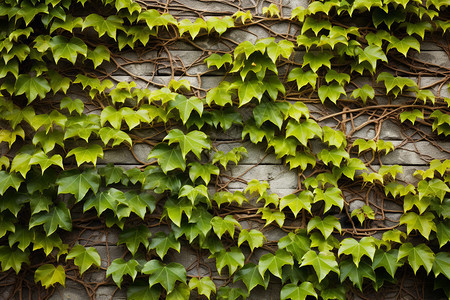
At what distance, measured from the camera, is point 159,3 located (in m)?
2.55

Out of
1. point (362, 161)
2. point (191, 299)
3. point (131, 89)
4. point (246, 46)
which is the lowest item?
point (191, 299)

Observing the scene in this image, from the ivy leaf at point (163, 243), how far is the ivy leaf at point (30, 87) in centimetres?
108

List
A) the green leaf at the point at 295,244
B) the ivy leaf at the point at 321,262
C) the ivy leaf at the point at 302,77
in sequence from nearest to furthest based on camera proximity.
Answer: the ivy leaf at the point at 321,262
the green leaf at the point at 295,244
the ivy leaf at the point at 302,77

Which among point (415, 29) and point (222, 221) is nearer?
point (222, 221)

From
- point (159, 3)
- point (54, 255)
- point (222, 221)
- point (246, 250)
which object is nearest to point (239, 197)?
point (222, 221)

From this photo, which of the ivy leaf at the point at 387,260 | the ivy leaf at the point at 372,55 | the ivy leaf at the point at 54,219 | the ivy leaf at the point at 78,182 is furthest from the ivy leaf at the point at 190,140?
the ivy leaf at the point at 387,260

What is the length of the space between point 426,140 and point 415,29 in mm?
690

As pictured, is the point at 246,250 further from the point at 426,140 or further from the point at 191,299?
the point at 426,140

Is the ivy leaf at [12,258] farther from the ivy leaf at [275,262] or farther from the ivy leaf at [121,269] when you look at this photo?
the ivy leaf at [275,262]

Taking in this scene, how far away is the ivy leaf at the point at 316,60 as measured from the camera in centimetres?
244

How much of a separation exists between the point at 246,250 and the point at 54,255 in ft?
3.78

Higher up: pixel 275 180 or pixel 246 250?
pixel 275 180

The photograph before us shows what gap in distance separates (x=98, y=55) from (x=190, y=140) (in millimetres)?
793

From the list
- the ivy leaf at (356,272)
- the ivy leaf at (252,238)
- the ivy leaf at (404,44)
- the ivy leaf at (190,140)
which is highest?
the ivy leaf at (404,44)
